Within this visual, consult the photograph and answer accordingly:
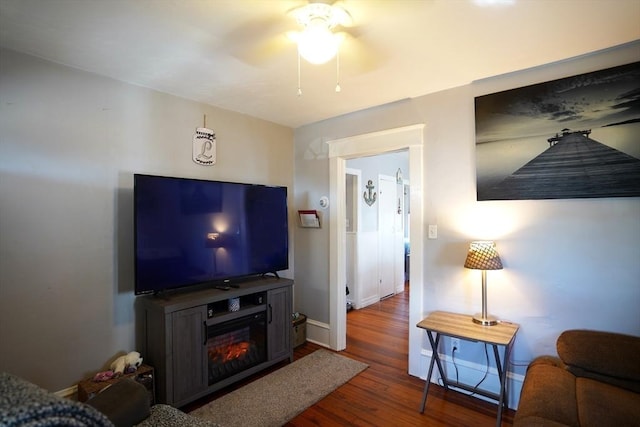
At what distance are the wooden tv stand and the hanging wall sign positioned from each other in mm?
1185

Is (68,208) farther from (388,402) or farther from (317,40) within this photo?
Result: (388,402)

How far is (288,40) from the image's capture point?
6.35ft

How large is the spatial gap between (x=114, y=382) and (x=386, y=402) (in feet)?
6.35

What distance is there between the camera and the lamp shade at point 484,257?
225cm

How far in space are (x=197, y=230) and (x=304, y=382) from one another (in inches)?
62.1

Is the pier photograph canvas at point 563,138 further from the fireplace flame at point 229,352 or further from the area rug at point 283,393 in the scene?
the fireplace flame at point 229,352

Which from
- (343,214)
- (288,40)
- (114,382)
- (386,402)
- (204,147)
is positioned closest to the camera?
(288,40)

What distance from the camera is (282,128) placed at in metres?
3.75

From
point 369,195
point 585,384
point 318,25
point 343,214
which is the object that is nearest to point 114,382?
point 343,214

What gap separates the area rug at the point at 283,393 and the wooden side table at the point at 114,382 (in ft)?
1.27

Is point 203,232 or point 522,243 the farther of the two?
point 203,232

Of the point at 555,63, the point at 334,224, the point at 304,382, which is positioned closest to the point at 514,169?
the point at 555,63

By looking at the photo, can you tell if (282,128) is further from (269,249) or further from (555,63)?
(555,63)

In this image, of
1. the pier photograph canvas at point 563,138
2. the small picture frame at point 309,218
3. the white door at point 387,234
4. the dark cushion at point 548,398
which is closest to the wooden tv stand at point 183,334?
the small picture frame at point 309,218
